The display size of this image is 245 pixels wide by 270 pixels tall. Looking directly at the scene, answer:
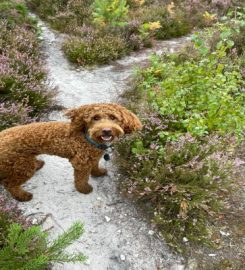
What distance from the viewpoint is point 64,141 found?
14.4 ft

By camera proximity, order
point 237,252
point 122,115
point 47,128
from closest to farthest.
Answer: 1. point 122,115
2. point 47,128
3. point 237,252

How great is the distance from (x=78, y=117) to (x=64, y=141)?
45 cm

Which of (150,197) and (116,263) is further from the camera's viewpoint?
(150,197)

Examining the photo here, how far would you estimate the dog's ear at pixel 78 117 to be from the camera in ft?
13.3

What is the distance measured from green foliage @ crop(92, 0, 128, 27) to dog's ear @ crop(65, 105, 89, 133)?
5.54 metres

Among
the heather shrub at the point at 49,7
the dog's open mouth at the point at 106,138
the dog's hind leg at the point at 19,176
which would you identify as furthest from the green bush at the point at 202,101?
the heather shrub at the point at 49,7

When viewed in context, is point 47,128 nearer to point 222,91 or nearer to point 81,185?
point 81,185

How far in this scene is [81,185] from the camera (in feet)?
16.0

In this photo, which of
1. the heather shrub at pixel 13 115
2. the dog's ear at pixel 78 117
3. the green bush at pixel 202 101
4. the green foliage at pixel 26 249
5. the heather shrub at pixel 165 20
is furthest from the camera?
the heather shrub at pixel 165 20

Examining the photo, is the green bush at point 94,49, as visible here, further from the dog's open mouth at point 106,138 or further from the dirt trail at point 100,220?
the dog's open mouth at point 106,138

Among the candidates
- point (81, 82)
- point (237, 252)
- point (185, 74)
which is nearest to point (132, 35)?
point (81, 82)

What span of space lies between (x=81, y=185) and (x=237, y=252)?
2.24m

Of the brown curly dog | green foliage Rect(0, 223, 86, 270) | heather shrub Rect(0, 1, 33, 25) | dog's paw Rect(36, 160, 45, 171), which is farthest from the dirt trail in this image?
heather shrub Rect(0, 1, 33, 25)

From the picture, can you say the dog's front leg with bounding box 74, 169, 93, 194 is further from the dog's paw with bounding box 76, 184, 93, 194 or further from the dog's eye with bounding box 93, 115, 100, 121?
the dog's eye with bounding box 93, 115, 100, 121
